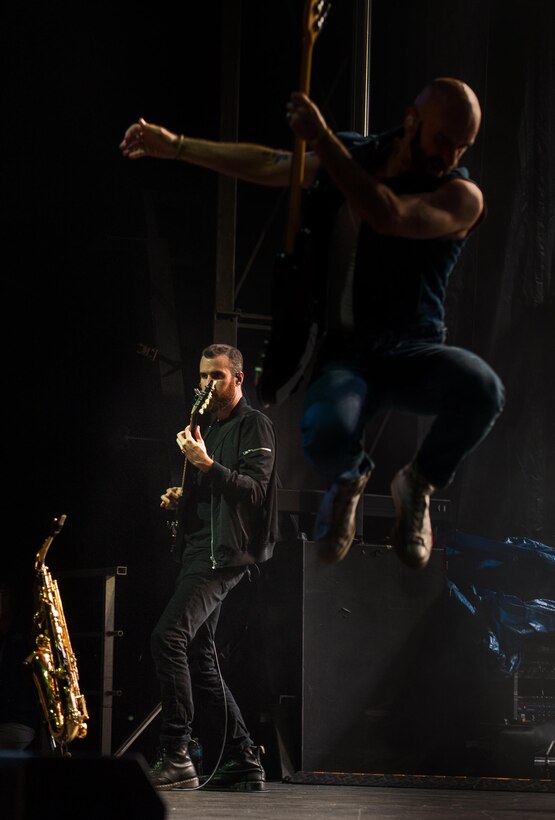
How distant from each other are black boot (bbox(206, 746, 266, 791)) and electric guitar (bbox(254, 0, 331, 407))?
9.14 ft

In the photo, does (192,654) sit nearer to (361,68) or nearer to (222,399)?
(222,399)

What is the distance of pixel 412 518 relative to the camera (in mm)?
3729

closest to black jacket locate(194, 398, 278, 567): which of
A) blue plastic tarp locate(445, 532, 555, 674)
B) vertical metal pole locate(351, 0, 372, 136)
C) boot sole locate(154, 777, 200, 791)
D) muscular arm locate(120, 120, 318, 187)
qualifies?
boot sole locate(154, 777, 200, 791)

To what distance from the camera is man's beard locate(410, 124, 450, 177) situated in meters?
3.51

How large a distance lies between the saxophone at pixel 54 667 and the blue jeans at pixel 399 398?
3.30 metres

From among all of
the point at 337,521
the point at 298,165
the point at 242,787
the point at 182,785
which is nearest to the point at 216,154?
the point at 298,165

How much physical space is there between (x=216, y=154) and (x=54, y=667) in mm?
4086

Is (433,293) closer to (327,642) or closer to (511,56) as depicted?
(327,642)

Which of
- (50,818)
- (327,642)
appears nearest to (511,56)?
(327,642)

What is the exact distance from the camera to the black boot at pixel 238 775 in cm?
573

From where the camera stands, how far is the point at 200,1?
25.5 ft

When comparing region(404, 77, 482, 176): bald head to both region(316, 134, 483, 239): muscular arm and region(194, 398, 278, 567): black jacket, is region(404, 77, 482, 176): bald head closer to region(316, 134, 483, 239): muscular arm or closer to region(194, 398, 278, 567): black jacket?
region(316, 134, 483, 239): muscular arm

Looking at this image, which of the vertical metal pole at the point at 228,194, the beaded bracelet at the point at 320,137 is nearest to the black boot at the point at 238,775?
the vertical metal pole at the point at 228,194

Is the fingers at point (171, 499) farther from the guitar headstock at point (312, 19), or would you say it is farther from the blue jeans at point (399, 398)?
the guitar headstock at point (312, 19)
